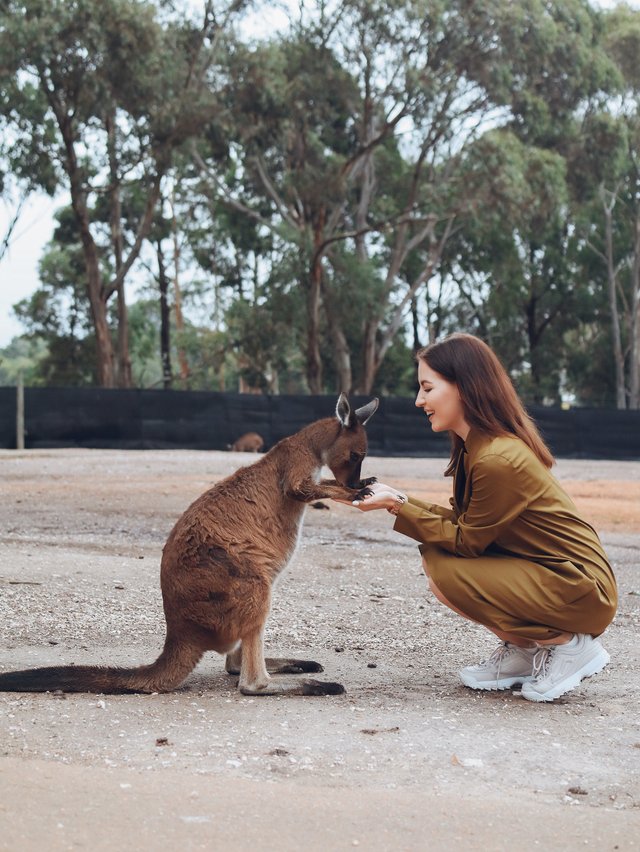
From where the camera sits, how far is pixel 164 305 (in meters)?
44.9

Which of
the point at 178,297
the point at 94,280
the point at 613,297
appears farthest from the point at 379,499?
the point at 178,297

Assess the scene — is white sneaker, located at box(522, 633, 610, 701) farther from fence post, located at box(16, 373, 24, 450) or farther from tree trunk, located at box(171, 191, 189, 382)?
tree trunk, located at box(171, 191, 189, 382)

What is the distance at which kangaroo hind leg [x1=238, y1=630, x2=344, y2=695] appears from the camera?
4.36 m

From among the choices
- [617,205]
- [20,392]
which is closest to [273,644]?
[20,392]

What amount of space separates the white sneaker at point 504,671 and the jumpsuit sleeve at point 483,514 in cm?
50

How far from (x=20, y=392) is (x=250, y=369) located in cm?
2083

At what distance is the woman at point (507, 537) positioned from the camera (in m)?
4.31

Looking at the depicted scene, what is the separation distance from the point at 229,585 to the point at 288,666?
73 cm

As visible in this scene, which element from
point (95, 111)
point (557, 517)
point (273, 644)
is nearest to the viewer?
point (557, 517)

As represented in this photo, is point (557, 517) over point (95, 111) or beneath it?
beneath

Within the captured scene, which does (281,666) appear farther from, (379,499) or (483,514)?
(483,514)

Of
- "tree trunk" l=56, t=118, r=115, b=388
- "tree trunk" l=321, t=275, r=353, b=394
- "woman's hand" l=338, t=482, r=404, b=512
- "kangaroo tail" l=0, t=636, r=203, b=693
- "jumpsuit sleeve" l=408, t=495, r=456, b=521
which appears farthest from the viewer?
"tree trunk" l=321, t=275, r=353, b=394

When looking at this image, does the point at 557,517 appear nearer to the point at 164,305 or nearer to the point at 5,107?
the point at 5,107

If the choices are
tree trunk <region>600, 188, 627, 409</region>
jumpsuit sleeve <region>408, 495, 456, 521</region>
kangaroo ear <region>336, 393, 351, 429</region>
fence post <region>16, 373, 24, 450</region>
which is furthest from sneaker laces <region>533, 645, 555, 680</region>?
tree trunk <region>600, 188, 627, 409</region>
